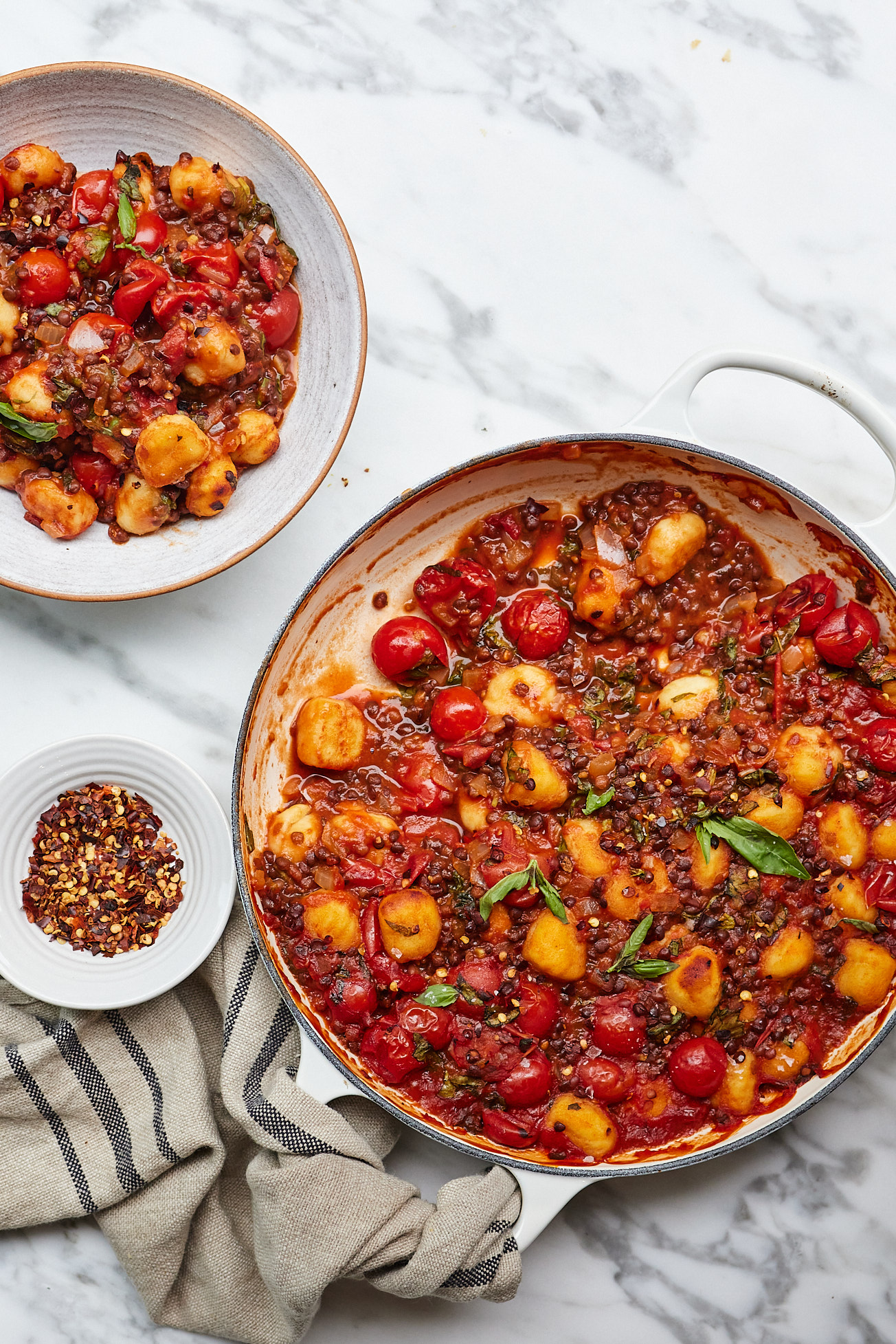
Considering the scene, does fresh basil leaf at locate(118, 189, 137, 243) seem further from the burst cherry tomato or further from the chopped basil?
the burst cherry tomato

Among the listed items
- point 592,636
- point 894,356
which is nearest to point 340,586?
point 592,636

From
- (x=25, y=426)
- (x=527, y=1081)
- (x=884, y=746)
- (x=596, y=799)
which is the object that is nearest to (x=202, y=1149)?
(x=527, y=1081)

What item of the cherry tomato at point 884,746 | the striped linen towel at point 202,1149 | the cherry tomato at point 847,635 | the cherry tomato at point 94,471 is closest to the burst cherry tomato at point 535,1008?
the striped linen towel at point 202,1149

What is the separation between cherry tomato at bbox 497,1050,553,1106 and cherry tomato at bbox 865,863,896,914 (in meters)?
1.25

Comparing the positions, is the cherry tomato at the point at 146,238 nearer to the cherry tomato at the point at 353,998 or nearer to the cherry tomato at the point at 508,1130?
the cherry tomato at the point at 353,998

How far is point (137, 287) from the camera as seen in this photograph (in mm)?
3057

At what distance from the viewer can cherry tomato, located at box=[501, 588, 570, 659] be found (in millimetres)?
3377

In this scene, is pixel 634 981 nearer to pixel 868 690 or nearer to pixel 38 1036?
pixel 868 690

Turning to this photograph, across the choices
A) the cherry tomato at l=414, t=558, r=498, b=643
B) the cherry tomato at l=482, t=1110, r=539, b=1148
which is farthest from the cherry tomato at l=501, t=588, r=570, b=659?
the cherry tomato at l=482, t=1110, r=539, b=1148

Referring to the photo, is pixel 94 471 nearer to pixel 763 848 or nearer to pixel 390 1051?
pixel 390 1051

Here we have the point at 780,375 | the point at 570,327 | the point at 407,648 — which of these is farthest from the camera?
the point at 570,327

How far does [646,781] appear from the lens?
3.25 m

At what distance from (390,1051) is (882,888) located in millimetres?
1772

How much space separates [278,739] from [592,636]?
118 cm
